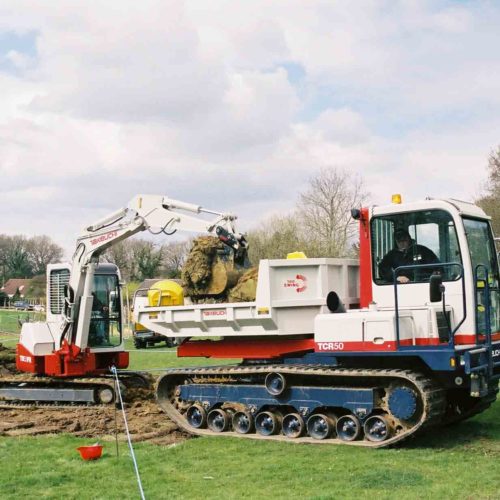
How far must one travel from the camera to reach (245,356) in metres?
11.2

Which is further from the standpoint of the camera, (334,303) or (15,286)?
(15,286)

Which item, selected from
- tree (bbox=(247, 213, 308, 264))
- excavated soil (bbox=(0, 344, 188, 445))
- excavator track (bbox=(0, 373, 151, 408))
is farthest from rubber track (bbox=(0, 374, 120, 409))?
tree (bbox=(247, 213, 308, 264))

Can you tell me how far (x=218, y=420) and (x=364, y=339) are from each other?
289 centimetres

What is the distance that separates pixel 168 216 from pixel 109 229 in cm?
174

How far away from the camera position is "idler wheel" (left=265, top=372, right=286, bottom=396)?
10.4m

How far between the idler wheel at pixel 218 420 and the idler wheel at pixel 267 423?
1.82 ft

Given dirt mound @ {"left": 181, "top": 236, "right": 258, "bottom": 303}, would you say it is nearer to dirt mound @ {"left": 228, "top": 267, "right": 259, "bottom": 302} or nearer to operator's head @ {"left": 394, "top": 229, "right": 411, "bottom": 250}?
dirt mound @ {"left": 228, "top": 267, "right": 259, "bottom": 302}

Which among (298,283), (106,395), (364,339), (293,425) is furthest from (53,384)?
(364,339)

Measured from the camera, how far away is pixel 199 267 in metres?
11.7

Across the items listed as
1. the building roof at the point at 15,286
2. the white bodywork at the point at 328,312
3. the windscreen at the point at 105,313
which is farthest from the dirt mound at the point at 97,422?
the building roof at the point at 15,286

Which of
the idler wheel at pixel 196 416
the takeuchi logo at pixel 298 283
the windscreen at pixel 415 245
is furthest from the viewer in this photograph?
the idler wheel at pixel 196 416

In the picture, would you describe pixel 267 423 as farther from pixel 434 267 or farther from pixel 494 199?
pixel 494 199

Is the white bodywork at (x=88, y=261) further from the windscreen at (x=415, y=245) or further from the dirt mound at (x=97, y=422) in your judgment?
the windscreen at (x=415, y=245)

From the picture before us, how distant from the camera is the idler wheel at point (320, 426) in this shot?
10070 mm
